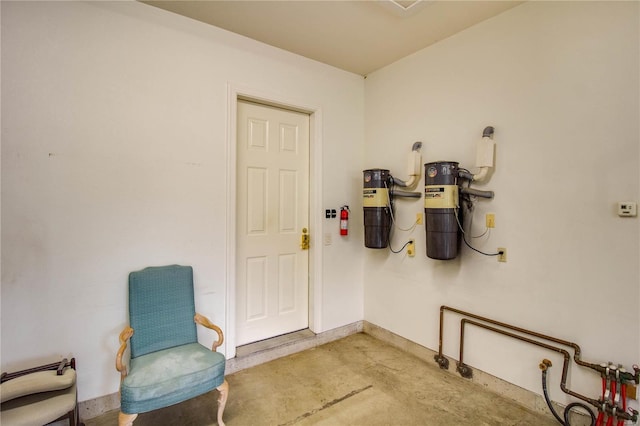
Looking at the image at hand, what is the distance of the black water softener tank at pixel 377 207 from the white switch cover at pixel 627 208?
1606mm

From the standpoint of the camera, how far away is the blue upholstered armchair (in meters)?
1.63

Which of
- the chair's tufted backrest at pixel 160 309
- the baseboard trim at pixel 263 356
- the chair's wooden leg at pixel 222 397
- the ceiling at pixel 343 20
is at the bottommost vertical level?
the baseboard trim at pixel 263 356

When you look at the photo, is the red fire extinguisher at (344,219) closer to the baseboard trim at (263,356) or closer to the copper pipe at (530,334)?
the baseboard trim at (263,356)

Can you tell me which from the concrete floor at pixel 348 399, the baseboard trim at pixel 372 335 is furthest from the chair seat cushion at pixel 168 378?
the baseboard trim at pixel 372 335

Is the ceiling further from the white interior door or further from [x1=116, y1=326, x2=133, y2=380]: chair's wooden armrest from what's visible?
[x1=116, y1=326, x2=133, y2=380]: chair's wooden armrest

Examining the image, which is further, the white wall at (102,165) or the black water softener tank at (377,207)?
the black water softener tank at (377,207)

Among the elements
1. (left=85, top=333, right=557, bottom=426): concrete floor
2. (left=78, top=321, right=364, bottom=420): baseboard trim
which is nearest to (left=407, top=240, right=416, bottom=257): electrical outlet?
(left=85, top=333, right=557, bottom=426): concrete floor

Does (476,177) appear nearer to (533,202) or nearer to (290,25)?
(533,202)

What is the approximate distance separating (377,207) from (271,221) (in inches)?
41.4

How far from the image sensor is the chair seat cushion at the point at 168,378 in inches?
63.1

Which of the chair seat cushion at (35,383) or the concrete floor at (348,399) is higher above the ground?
the chair seat cushion at (35,383)

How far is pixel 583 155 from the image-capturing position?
1.93m

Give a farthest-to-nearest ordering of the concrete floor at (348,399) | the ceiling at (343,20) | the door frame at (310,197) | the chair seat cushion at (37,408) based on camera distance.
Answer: the door frame at (310,197) → the ceiling at (343,20) → the concrete floor at (348,399) → the chair seat cushion at (37,408)

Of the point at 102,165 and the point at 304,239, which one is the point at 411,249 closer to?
the point at 304,239
